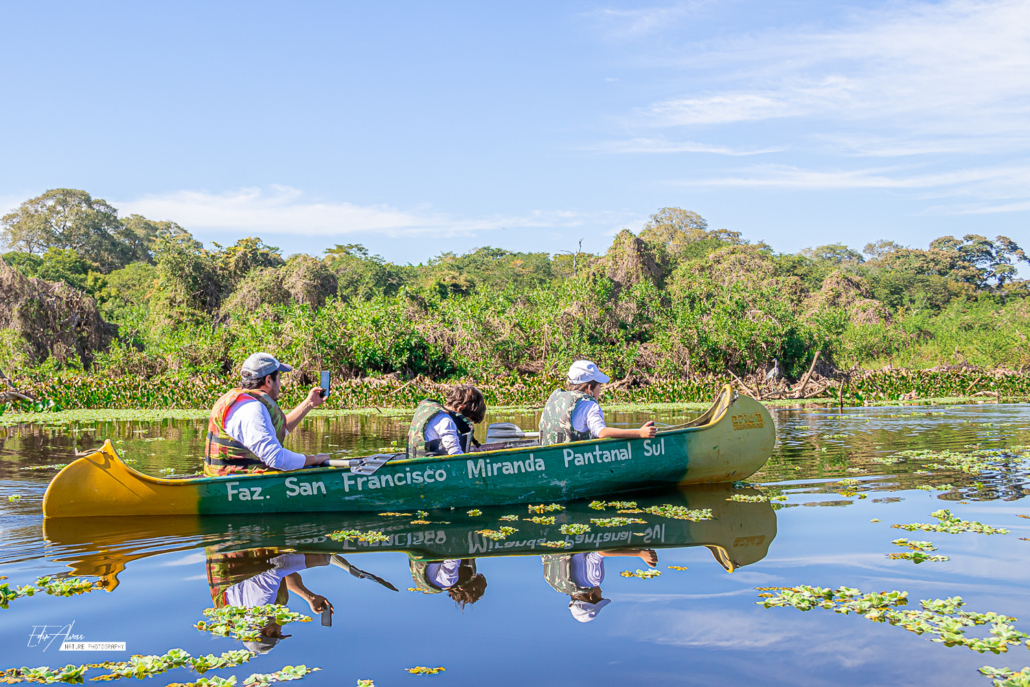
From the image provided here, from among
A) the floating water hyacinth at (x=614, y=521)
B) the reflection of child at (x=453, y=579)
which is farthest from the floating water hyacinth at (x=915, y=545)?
the reflection of child at (x=453, y=579)

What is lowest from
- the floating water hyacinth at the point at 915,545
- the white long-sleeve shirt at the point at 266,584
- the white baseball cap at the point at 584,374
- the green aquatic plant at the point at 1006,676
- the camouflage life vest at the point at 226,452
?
the green aquatic plant at the point at 1006,676

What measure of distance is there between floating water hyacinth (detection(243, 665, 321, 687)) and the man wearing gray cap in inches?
115

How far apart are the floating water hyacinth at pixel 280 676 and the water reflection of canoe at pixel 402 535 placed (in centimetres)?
196

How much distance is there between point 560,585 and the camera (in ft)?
16.1

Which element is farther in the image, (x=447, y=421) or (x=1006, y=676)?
(x=447, y=421)

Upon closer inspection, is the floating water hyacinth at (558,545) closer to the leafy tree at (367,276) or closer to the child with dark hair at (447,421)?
the child with dark hair at (447,421)

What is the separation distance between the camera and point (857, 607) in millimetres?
4359

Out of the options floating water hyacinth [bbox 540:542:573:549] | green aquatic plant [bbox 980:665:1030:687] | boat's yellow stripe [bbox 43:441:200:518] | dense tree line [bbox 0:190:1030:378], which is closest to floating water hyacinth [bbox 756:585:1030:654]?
green aquatic plant [bbox 980:665:1030:687]

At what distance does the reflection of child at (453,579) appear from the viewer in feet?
15.6

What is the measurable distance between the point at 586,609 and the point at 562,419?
2965mm

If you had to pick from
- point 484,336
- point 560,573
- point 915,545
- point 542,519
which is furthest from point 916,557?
point 484,336

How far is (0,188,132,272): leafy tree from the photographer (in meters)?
49.8

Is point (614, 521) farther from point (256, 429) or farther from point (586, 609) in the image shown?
point (256, 429)

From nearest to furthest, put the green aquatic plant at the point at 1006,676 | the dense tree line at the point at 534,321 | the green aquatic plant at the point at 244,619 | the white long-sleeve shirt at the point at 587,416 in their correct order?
the green aquatic plant at the point at 1006,676 < the green aquatic plant at the point at 244,619 < the white long-sleeve shirt at the point at 587,416 < the dense tree line at the point at 534,321
